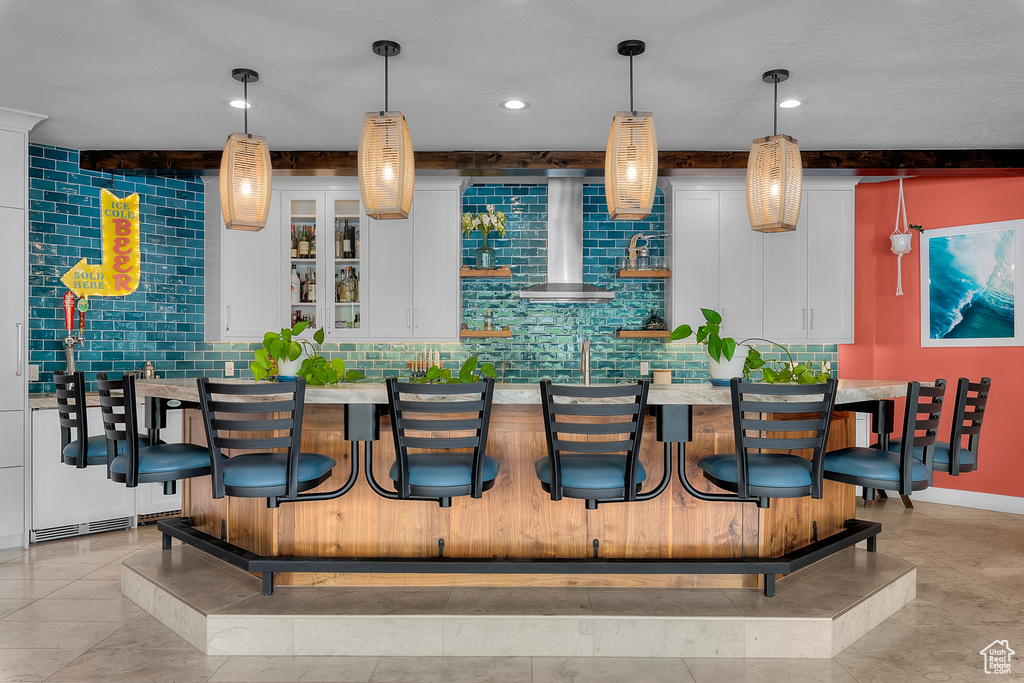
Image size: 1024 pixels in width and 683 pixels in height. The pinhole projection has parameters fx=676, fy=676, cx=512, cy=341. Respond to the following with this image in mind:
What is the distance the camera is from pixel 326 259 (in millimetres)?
5586

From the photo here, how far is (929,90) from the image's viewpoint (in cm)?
384

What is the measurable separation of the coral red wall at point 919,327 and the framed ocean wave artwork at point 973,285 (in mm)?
62

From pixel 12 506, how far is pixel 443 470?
10.8 feet

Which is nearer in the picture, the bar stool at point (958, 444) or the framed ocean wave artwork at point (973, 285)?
the bar stool at point (958, 444)

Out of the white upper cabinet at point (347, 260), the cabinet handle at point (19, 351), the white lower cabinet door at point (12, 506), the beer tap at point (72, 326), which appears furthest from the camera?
the white upper cabinet at point (347, 260)

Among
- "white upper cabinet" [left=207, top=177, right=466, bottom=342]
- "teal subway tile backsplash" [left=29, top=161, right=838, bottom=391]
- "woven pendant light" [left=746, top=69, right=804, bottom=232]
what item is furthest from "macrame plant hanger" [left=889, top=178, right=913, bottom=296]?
"white upper cabinet" [left=207, top=177, right=466, bottom=342]

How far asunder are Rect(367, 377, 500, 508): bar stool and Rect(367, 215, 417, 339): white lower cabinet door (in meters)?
2.96

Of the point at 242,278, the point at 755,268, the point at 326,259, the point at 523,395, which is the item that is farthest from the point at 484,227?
the point at 523,395

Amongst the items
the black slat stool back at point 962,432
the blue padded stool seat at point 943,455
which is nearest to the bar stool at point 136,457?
the blue padded stool seat at point 943,455

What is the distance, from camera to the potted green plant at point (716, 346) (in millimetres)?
3082

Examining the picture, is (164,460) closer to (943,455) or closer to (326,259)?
(326,259)

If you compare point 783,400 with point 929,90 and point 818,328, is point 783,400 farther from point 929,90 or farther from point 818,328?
point 818,328

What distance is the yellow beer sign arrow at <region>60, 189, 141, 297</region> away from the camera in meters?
5.03

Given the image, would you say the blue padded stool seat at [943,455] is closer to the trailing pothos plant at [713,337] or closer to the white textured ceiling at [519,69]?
the trailing pothos plant at [713,337]
